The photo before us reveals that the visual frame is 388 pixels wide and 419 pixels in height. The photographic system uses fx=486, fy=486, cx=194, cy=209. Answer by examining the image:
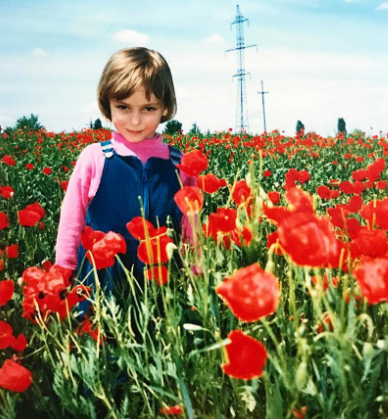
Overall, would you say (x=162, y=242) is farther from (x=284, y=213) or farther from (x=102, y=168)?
(x=102, y=168)

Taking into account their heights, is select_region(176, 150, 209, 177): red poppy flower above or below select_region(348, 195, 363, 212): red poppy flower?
above

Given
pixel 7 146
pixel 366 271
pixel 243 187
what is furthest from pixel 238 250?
pixel 7 146

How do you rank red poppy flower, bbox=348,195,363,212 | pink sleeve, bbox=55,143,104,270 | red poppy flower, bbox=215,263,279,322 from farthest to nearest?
pink sleeve, bbox=55,143,104,270
red poppy flower, bbox=348,195,363,212
red poppy flower, bbox=215,263,279,322

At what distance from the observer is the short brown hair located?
1.88 m

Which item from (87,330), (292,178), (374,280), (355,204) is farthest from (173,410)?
(292,178)

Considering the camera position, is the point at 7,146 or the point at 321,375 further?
the point at 7,146

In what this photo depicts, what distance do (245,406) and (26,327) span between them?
99cm

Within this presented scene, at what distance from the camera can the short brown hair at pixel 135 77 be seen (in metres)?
1.88

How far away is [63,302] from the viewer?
50.4 inches

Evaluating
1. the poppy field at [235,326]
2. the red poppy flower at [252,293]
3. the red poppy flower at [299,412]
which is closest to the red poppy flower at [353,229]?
the poppy field at [235,326]

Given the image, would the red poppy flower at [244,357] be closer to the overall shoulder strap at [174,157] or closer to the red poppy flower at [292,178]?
the overall shoulder strap at [174,157]

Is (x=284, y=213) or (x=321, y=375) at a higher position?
(x=284, y=213)

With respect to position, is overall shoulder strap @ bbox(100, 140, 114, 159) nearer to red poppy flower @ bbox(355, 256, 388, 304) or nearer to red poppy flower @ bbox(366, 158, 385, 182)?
red poppy flower @ bbox(355, 256, 388, 304)

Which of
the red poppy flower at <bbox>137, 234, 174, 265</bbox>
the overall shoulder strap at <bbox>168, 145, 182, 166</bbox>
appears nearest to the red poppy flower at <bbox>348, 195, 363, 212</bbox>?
the overall shoulder strap at <bbox>168, 145, 182, 166</bbox>
